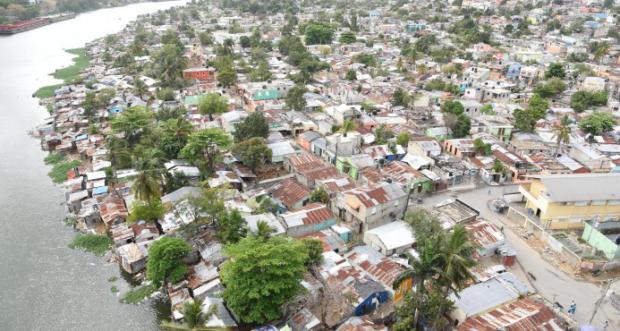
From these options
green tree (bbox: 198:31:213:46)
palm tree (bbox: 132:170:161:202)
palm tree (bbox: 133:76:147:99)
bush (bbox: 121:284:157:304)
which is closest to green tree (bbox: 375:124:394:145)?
palm tree (bbox: 132:170:161:202)

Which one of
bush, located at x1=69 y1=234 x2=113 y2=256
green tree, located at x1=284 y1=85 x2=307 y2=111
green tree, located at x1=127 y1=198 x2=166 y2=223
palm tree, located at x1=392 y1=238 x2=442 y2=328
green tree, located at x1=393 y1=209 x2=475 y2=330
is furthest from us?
green tree, located at x1=284 y1=85 x2=307 y2=111

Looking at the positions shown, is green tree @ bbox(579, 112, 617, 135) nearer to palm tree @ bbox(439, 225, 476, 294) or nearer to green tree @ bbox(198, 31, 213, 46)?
palm tree @ bbox(439, 225, 476, 294)

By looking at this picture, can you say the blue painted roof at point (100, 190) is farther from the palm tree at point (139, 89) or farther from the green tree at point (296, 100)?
the palm tree at point (139, 89)

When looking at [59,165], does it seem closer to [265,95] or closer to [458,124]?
[265,95]

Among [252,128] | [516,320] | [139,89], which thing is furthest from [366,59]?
[516,320]

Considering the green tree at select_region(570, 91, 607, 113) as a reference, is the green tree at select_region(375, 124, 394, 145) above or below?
above
